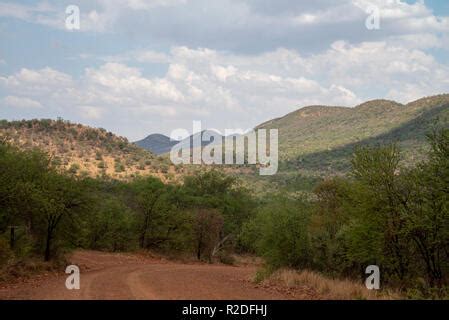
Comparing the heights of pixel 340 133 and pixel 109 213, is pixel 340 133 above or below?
above

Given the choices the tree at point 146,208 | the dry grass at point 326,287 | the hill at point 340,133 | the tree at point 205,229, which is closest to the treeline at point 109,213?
the tree at point 205,229

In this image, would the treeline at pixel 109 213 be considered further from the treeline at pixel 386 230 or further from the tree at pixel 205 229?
the treeline at pixel 386 230

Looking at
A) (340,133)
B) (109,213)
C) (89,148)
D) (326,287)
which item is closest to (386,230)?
(326,287)

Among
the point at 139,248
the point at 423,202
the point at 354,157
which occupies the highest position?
the point at 354,157

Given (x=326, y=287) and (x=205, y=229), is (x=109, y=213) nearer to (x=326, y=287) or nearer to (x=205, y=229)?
(x=205, y=229)

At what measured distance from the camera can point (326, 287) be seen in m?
17.0

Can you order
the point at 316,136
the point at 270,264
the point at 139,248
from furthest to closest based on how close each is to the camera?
the point at 316,136
the point at 139,248
the point at 270,264

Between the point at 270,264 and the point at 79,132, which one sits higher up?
the point at 79,132

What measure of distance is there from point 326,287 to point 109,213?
111ft

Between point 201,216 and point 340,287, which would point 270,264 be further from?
point 201,216

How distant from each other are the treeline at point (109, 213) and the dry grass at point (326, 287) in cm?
1227
